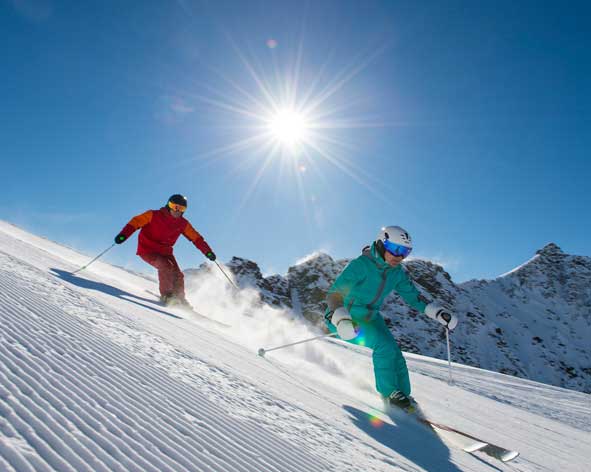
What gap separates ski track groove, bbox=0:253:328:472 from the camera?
A: 1152mm

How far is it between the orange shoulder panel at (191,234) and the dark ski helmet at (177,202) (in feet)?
Result: 1.92

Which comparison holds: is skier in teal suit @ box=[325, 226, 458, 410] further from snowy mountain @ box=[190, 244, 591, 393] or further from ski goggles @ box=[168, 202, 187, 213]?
snowy mountain @ box=[190, 244, 591, 393]

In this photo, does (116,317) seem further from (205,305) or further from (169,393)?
(205,305)

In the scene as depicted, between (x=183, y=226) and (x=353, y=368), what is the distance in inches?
175

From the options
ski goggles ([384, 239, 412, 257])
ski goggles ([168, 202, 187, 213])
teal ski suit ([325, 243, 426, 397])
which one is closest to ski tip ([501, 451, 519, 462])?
teal ski suit ([325, 243, 426, 397])

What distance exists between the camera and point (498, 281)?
13525 cm

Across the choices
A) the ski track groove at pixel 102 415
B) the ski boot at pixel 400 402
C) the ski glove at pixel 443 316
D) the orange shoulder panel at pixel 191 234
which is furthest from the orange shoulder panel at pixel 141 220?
the ski boot at pixel 400 402

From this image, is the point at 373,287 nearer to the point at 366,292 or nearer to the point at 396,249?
the point at 366,292

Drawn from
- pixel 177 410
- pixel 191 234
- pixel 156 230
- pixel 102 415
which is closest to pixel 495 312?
pixel 191 234

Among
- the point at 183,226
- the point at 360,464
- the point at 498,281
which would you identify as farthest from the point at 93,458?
the point at 498,281

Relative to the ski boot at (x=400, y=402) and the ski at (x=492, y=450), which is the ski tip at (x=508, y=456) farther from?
the ski boot at (x=400, y=402)

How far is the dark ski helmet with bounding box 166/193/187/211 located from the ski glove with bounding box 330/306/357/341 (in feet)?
14.9

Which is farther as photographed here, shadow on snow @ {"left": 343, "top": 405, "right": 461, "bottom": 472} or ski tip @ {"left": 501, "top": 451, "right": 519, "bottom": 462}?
ski tip @ {"left": 501, "top": 451, "right": 519, "bottom": 462}

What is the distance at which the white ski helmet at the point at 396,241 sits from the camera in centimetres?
434
